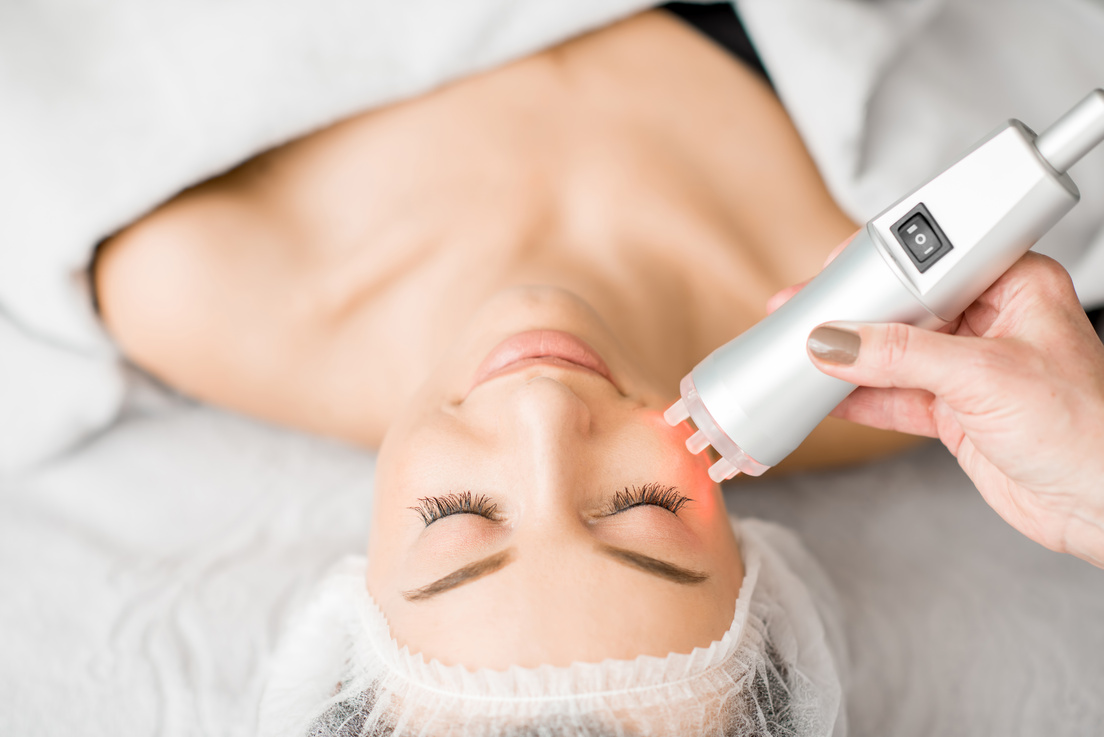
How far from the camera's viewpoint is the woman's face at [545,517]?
75 cm

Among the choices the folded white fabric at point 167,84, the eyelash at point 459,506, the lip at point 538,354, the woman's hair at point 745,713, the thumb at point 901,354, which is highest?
the folded white fabric at point 167,84

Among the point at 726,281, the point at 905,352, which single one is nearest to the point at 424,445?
the point at 905,352

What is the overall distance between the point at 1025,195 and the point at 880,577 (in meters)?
0.76

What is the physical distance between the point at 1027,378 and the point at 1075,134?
0.20 metres

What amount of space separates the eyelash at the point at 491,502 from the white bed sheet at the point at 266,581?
44 cm

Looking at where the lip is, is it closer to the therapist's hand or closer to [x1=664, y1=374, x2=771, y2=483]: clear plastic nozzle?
[x1=664, y1=374, x2=771, y2=483]: clear plastic nozzle

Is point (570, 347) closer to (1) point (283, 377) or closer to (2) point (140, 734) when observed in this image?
(1) point (283, 377)

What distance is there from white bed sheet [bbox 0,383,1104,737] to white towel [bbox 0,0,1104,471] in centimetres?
21

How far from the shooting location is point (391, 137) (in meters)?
1.32

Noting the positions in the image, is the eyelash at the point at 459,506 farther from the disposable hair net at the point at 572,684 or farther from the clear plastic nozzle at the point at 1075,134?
the clear plastic nozzle at the point at 1075,134

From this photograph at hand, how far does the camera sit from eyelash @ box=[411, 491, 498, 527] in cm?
83

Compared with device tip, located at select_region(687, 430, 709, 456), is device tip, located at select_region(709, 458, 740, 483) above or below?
below

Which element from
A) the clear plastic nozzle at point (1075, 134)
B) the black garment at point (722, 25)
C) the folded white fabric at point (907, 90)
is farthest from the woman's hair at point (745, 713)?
the black garment at point (722, 25)

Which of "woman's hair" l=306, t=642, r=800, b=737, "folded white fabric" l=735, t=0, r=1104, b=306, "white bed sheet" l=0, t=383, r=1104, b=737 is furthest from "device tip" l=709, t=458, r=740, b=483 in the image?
"folded white fabric" l=735, t=0, r=1104, b=306
